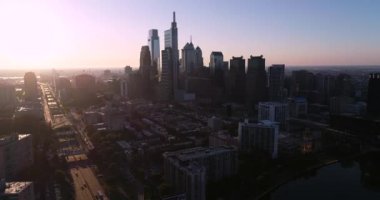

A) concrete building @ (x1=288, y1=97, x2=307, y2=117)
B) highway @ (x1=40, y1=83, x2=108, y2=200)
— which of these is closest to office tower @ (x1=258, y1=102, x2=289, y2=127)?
concrete building @ (x1=288, y1=97, x2=307, y2=117)

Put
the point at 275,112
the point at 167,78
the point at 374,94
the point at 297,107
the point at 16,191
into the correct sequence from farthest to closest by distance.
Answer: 1. the point at 167,78
2. the point at 297,107
3. the point at 374,94
4. the point at 275,112
5. the point at 16,191

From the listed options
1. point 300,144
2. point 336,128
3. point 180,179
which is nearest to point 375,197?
point 300,144

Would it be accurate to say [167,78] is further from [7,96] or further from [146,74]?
[7,96]

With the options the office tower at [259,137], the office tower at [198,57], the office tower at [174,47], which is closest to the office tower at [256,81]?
the office tower at [174,47]

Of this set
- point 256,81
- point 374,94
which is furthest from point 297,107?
point 374,94

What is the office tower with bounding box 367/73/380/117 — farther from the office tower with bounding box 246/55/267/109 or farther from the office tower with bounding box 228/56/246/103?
the office tower with bounding box 228/56/246/103

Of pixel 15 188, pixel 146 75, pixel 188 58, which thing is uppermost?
pixel 188 58

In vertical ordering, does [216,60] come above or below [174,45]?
below
